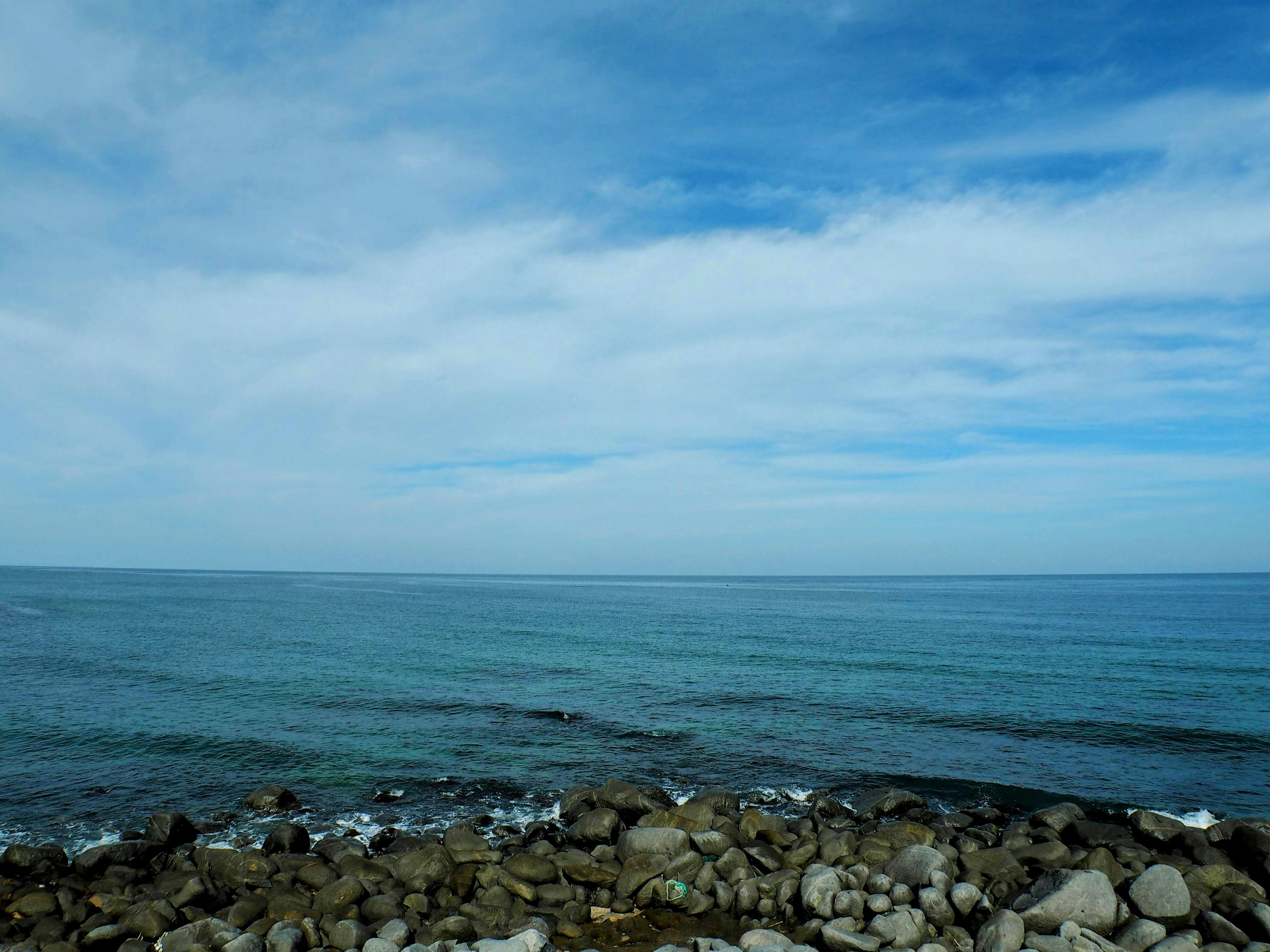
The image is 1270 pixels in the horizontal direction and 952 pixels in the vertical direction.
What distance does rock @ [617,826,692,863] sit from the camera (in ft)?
59.9

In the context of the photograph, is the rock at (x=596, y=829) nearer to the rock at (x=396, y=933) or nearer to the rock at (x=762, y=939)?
the rock at (x=762, y=939)

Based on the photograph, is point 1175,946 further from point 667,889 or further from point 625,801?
point 625,801

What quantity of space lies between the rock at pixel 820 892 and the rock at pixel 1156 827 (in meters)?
9.14

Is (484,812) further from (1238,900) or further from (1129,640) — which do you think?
(1129,640)

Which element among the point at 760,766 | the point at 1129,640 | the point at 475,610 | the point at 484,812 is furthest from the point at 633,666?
the point at 475,610

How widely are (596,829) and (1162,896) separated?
12.3m

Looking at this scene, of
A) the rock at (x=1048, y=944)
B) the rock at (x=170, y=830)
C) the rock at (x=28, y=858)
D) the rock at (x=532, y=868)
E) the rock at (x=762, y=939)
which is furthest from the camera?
the rock at (x=170, y=830)

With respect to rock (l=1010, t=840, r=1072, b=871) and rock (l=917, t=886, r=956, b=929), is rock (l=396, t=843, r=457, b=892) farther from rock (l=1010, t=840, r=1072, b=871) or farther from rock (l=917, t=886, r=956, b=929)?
rock (l=1010, t=840, r=1072, b=871)

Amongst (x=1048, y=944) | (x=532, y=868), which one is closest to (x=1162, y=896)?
(x=1048, y=944)

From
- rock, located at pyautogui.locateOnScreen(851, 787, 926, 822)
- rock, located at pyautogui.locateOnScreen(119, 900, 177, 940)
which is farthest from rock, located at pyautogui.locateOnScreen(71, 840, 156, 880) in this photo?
rock, located at pyautogui.locateOnScreen(851, 787, 926, 822)

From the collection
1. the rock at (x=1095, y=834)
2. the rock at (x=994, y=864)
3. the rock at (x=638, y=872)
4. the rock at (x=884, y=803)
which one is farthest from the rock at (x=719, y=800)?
the rock at (x=1095, y=834)

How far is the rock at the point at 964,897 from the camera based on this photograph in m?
15.8

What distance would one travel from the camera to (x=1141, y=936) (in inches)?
575

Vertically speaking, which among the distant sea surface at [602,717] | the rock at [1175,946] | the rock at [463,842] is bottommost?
the distant sea surface at [602,717]
